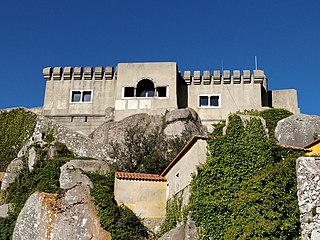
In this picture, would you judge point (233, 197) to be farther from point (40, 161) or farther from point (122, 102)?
point (122, 102)

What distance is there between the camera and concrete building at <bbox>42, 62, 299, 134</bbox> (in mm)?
43188

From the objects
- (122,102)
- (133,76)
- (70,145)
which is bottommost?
(70,145)

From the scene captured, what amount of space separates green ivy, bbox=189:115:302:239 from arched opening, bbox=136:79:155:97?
81.0ft

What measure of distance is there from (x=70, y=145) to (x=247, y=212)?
18910 mm

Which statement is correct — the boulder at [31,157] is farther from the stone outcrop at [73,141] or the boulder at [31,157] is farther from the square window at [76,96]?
the square window at [76,96]

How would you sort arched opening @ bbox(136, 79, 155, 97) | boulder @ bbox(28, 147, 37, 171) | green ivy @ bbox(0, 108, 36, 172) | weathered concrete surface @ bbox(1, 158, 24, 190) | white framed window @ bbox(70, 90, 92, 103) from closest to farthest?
boulder @ bbox(28, 147, 37, 171), weathered concrete surface @ bbox(1, 158, 24, 190), green ivy @ bbox(0, 108, 36, 172), arched opening @ bbox(136, 79, 155, 97), white framed window @ bbox(70, 90, 92, 103)

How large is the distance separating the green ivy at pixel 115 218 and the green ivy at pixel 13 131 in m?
16.4

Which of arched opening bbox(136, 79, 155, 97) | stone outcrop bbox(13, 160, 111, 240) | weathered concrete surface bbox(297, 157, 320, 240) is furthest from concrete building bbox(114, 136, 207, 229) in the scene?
arched opening bbox(136, 79, 155, 97)

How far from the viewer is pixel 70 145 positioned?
32750 mm

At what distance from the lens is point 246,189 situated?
17.3 meters

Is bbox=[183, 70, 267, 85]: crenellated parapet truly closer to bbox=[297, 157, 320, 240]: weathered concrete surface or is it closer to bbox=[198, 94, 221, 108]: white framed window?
bbox=[198, 94, 221, 108]: white framed window

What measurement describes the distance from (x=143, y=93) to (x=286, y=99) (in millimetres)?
14097

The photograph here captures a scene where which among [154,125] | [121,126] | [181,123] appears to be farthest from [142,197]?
[121,126]

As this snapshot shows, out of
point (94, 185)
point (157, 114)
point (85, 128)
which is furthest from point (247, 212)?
point (85, 128)
